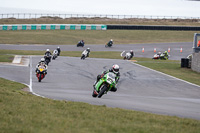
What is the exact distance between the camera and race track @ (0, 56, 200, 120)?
12.5m

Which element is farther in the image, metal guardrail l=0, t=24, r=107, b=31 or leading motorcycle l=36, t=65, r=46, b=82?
metal guardrail l=0, t=24, r=107, b=31

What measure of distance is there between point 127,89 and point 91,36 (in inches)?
1908

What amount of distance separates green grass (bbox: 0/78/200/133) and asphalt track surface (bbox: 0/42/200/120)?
199cm

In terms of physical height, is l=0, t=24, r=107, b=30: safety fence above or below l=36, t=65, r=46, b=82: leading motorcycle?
above

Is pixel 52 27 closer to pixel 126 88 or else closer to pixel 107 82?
pixel 126 88

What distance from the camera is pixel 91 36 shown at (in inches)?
2589

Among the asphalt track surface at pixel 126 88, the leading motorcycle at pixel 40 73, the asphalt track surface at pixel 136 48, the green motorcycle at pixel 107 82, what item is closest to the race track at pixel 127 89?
the asphalt track surface at pixel 126 88

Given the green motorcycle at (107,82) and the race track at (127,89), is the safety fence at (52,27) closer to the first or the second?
the race track at (127,89)

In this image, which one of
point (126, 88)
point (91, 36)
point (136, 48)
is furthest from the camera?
point (91, 36)

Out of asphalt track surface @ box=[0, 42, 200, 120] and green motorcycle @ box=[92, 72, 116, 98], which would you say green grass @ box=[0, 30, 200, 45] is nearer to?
asphalt track surface @ box=[0, 42, 200, 120]

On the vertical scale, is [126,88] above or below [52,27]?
below

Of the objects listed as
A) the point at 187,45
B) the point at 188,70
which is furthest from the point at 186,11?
the point at 188,70

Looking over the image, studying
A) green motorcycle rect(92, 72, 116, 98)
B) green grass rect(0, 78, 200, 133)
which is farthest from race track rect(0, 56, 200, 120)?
green grass rect(0, 78, 200, 133)

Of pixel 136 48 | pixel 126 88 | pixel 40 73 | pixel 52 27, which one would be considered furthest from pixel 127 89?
pixel 52 27
